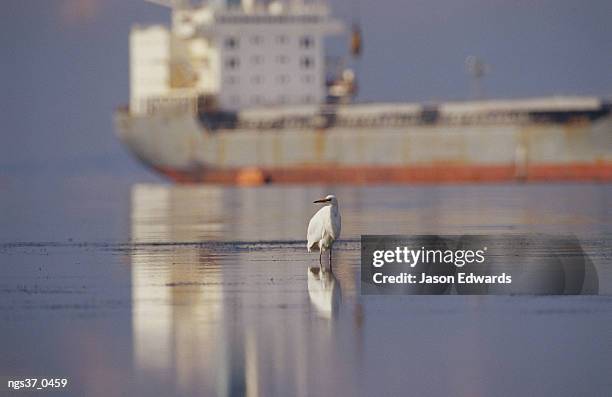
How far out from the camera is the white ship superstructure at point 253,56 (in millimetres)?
62344

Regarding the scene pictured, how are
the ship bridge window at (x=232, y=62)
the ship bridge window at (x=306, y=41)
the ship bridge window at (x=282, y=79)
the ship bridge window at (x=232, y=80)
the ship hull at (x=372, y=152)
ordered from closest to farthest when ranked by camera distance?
the ship hull at (x=372, y=152) < the ship bridge window at (x=232, y=62) < the ship bridge window at (x=232, y=80) < the ship bridge window at (x=282, y=79) < the ship bridge window at (x=306, y=41)

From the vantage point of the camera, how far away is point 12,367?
8.81 m

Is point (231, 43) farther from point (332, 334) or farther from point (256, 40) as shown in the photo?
point (332, 334)

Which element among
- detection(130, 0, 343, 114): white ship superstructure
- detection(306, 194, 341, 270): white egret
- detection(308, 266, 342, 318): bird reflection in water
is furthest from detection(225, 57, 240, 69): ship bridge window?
detection(308, 266, 342, 318): bird reflection in water

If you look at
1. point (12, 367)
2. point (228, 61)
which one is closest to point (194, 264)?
point (12, 367)

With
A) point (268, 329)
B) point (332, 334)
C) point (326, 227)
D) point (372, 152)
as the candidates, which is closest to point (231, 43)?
point (372, 152)

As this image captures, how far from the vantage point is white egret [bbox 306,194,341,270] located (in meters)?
14.3

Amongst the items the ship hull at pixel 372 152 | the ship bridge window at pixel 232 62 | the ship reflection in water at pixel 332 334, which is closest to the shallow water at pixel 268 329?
the ship reflection in water at pixel 332 334

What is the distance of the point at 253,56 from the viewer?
6259cm

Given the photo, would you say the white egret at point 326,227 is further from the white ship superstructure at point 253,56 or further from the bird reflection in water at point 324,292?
the white ship superstructure at point 253,56

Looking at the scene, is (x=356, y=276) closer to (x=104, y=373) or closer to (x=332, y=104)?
(x=104, y=373)

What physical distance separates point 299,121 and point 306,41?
4.61 meters

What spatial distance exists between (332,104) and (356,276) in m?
49.8

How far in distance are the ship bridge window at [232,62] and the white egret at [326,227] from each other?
47391mm
